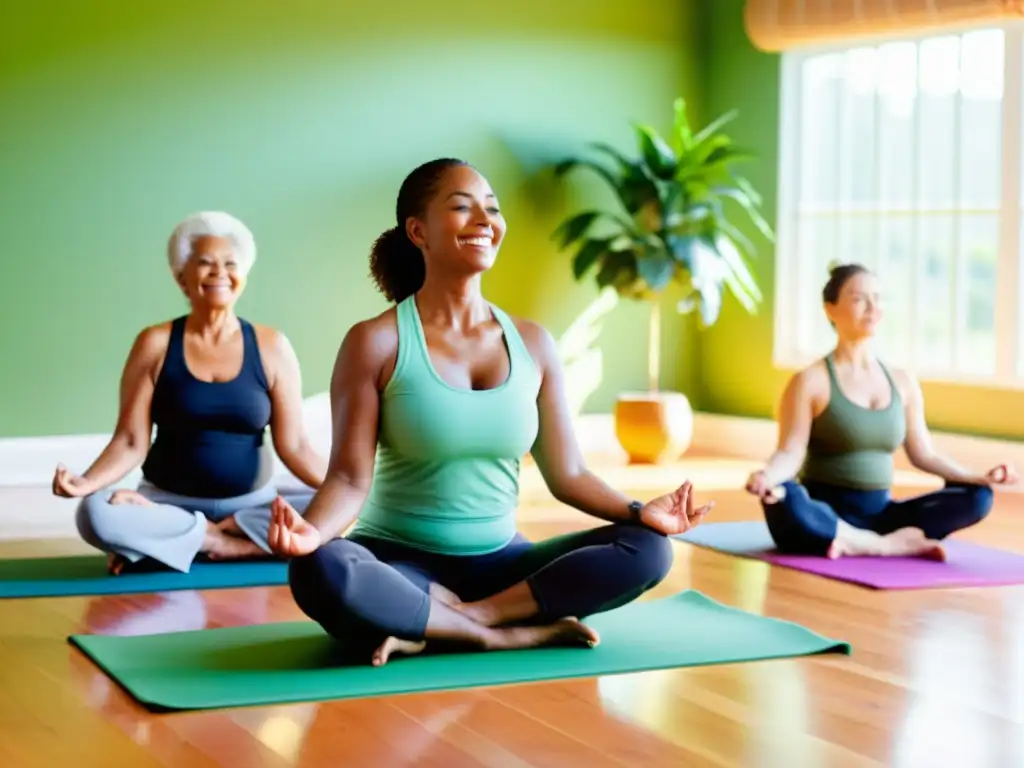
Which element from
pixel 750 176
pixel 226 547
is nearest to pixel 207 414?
pixel 226 547

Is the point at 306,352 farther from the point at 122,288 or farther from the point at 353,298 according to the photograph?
the point at 122,288

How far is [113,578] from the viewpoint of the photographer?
13.2ft

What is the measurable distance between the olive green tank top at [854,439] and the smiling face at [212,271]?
1.60m

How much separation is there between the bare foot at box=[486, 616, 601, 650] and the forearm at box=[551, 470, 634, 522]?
21 centimetres

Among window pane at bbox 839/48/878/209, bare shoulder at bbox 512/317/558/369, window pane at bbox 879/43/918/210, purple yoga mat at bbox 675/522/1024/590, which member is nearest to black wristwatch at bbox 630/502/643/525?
bare shoulder at bbox 512/317/558/369

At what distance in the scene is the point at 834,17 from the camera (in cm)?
672

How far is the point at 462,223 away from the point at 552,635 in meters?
0.80

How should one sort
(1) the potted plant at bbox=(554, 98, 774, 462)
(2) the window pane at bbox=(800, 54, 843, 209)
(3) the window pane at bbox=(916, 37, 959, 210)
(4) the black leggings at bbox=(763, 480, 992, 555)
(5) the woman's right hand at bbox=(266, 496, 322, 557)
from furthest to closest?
(2) the window pane at bbox=(800, 54, 843, 209) < (1) the potted plant at bbox=(554, 98, 774, 462) < (3) the window pane at bbox=(916, 37, 959, 210) < (4) the black leggings at bbox=(763, 480, 992, 555) < (5) the woman's right hand at bbox=(266, 496, 322, 557)

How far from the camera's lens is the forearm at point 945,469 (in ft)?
14.3

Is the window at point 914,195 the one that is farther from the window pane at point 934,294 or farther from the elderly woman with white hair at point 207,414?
the elderly woman with white hair at point 207,414

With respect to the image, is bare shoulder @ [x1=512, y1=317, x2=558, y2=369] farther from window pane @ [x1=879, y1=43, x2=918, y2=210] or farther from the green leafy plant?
window pane @ [x1=879, y1=43, x2=918, y2=210]

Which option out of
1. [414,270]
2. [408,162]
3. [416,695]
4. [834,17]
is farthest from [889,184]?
[416,695]

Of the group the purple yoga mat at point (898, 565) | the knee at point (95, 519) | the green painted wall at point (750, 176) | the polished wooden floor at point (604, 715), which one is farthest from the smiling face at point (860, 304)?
the green painted wall at point (750, 176)

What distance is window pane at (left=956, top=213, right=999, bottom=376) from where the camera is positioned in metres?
6.33
